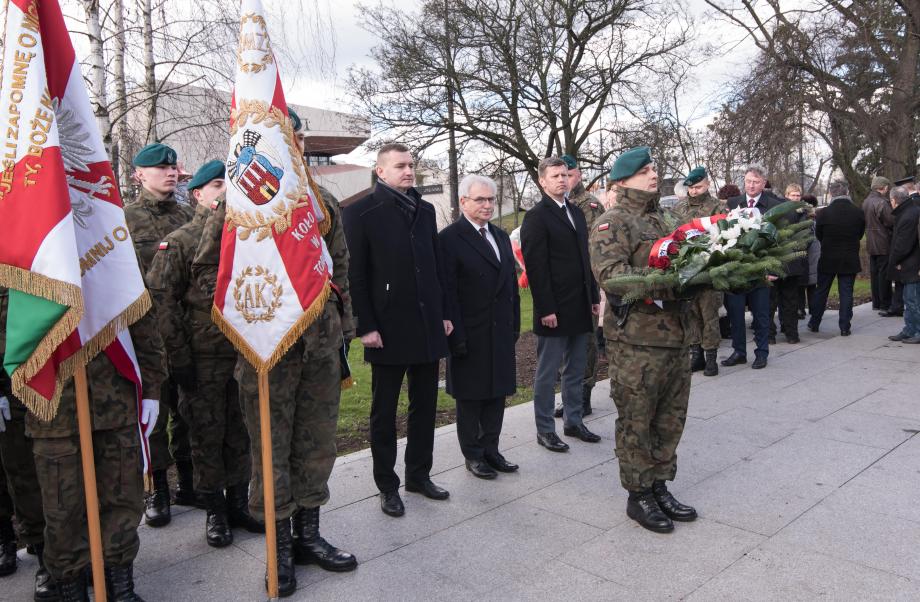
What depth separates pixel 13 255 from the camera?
2.84 meters

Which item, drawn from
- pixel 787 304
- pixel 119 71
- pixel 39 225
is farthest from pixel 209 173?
pixel 787 304

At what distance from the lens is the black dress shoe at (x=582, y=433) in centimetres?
571

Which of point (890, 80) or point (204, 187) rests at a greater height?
point (890, 80)

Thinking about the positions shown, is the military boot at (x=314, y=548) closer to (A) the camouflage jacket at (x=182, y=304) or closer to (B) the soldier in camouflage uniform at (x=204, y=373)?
(B) the soldier in camouflage uniform at (x=204, y=373)

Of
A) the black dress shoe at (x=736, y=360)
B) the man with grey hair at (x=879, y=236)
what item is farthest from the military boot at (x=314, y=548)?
the man with grey hair at (x=879, y=236)

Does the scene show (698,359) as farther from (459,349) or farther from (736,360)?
(459,349)

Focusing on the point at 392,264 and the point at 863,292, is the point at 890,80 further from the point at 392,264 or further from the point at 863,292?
the point at 392,264

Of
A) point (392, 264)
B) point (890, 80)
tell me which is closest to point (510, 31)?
point (890, 80)

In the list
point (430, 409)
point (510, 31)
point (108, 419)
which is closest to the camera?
point (108, 419)

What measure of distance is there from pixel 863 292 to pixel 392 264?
13444 millimetres

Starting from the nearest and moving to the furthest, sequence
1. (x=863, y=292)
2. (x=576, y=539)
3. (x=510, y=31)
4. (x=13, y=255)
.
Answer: (x=13, y=255) → (x=576, y=539) → (x=863, y=292) → (x=510, y=31)

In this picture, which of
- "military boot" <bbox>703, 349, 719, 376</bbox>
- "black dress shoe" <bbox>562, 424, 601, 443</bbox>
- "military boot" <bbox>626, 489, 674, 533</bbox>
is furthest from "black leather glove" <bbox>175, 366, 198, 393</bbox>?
"military boot" <bbox>703, 349, 719, 376</bbox>

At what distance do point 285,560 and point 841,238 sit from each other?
364 inches

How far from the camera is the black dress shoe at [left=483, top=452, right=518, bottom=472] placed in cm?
508
